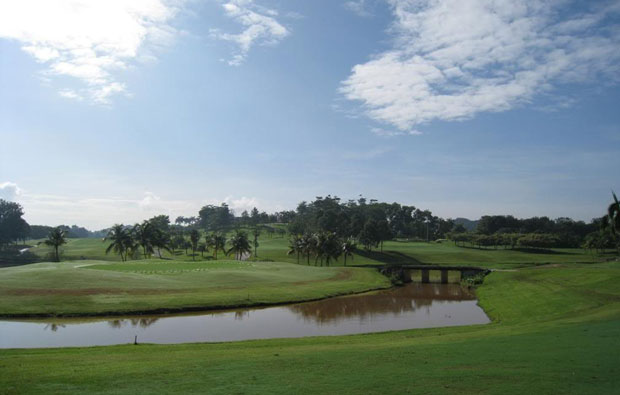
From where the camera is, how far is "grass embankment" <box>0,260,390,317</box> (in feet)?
154

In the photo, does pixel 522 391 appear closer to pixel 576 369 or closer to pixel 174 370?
pixel 576 369

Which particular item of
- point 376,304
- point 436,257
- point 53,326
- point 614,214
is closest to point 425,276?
point 436,257

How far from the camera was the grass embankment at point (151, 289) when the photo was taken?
154 ft

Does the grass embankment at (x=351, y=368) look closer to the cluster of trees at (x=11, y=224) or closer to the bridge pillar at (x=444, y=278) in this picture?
the bridge pillar at (x=444, y=278)

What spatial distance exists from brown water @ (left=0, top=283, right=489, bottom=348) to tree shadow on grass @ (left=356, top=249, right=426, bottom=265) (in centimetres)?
6151

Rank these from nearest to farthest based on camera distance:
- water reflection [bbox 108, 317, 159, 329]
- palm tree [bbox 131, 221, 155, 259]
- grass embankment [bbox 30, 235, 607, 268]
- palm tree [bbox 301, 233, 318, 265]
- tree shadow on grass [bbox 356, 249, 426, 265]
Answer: water reflection [bbox 108, 317, 159, 329] < palm tree [bbox 301, 233, 318, 265] < palm tree [bbox 131, 221, 155, 259] < grass embankment [bbox 30, 235, 607, 268] < tree shadow on grass [bbox 356, 249, 426, 265]

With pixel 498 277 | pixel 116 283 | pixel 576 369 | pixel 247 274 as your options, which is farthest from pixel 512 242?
pixel 576 369

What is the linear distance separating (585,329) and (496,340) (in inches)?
266

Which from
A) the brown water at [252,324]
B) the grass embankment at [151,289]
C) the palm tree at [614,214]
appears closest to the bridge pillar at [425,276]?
the grass embankment at [151,289]

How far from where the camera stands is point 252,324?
144 ft

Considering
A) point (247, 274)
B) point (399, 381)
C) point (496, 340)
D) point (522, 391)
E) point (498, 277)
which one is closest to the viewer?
point (522, 391)

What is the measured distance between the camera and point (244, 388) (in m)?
15.4

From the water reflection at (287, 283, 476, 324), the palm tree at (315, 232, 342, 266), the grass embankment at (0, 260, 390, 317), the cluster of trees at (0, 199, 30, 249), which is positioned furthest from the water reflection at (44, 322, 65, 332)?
the cluster of trees at (0, 199, 30, 249)

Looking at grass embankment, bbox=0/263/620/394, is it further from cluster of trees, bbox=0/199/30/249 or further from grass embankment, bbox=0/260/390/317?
cluster of trees, bbox=0/199/30/249
